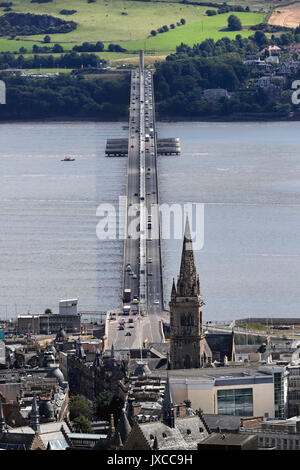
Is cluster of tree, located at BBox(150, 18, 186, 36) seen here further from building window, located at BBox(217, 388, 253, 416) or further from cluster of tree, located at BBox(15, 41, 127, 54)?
building window, located at BBox(217, 388, 253, 416)

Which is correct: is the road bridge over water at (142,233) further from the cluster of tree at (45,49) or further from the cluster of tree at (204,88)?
the cluster of tree at (45,49)

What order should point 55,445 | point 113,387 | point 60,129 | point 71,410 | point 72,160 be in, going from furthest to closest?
point 60,129 → point 72,160 → point 113,387 → point 71,410 → point 55,445

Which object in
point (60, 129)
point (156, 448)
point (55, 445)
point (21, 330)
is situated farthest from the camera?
point (60, 129)

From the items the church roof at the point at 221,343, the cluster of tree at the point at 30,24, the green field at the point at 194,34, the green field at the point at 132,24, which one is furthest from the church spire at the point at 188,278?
the cluster of tree at the point at 30,24

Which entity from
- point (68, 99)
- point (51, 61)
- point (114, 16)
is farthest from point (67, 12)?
point (68, 99)

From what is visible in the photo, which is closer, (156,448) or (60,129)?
(156,448)

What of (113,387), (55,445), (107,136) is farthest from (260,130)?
(55,445)

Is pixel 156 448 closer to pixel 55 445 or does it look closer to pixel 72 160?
pixel 55 445
